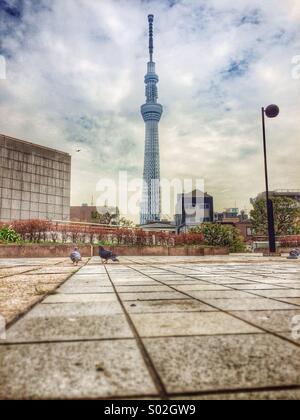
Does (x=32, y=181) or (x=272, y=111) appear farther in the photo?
(x=32, y=181)

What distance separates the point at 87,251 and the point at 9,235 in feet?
13.7

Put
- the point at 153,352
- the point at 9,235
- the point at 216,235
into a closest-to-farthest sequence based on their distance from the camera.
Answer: the point at 153,352 < the point at 9,235 < the point at 216,235

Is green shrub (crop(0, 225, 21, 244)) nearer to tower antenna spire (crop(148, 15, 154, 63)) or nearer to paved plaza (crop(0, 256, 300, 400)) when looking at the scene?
paved plaza (crop(0, 256, 300, 400))

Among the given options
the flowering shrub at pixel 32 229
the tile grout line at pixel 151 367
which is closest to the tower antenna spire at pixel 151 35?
the flowering shrub at pixel 32 229

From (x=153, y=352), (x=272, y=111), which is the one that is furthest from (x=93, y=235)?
(x=153, y=352)

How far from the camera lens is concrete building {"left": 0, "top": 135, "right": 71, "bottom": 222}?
3011 cm

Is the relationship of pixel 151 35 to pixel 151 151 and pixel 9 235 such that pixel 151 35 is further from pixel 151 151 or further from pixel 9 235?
pixel 9 235

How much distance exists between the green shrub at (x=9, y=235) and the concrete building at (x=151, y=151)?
82090 millimetres

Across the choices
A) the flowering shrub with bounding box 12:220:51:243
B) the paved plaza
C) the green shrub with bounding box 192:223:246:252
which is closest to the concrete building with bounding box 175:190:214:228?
the green shrub with bounding box 192:223:246:252

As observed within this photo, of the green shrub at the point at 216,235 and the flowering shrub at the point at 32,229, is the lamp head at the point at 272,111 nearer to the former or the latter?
the green shrub at the point at 216,235

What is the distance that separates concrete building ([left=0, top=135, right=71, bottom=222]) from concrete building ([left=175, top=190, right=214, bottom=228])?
43624 mm

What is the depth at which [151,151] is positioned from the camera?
3898 inches

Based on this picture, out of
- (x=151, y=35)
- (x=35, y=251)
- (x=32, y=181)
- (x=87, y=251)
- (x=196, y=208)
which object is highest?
(x=151, y=35)

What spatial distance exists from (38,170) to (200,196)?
163 ft
